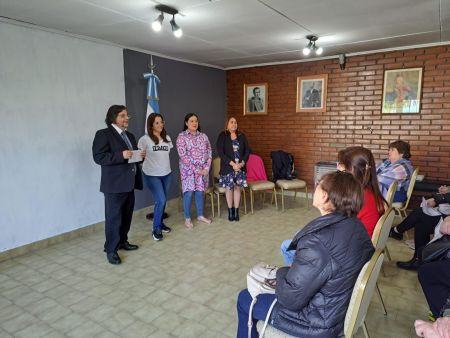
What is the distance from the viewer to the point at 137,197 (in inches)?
184

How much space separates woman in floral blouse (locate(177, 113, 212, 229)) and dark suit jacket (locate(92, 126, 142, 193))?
104 centimetres

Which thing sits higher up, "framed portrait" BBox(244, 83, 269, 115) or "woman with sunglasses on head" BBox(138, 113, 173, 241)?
"framed portrait" BBox(244, 83, 269, 115)

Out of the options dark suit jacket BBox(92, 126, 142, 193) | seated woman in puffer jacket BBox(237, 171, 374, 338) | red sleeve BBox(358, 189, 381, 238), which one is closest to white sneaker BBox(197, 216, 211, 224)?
dark suit jacket BBox(92, 126, 142, 193)

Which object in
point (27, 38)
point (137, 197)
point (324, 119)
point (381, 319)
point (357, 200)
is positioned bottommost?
point (381, 319)

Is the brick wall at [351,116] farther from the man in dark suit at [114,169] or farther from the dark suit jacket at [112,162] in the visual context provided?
the dark suit jacket at [112,162]

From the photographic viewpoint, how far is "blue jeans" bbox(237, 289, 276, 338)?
61.4 inches

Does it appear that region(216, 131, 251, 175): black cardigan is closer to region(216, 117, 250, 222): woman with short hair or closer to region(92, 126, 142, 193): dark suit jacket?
region(216, 117, 250, 222): woman with short hair

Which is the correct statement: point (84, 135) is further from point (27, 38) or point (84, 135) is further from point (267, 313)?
→ point (267, 313)

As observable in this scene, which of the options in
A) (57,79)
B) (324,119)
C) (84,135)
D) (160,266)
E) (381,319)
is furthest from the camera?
(324,119)

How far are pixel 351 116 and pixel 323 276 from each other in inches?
173

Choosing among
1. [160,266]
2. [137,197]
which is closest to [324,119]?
[137,197]

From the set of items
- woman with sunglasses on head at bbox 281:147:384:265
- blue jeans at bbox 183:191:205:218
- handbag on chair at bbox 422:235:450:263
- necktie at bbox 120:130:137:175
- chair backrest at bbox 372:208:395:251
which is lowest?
blue jeans at bbox 183:191:205:218

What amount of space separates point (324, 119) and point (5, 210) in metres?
4.59

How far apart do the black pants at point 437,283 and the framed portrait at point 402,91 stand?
3283mm
